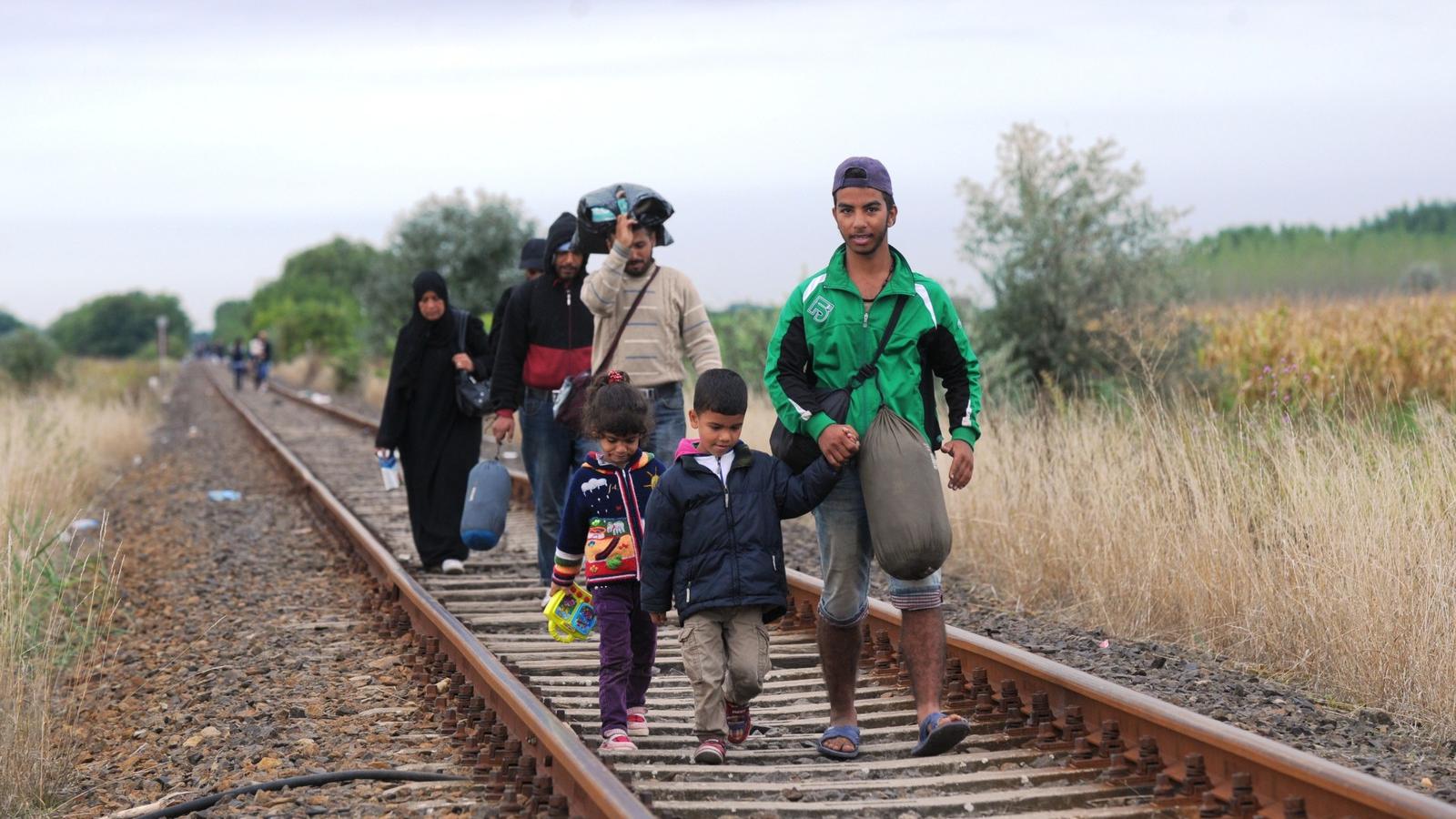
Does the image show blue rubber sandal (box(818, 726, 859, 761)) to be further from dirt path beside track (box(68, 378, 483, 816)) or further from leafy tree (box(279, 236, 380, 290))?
leafy tree (box(279, 236, 380, 290))

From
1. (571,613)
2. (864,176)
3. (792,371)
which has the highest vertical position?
(864,176)

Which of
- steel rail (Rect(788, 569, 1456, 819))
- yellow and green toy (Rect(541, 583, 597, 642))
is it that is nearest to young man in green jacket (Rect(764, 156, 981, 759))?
steel rail (Rect(788, 569, 1456, 819))

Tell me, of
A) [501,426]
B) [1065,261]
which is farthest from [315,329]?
[501,426]

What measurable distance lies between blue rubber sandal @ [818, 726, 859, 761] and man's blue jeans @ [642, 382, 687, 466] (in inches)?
91.9

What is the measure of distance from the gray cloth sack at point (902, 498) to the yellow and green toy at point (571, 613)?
55.7 inches

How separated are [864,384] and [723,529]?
65 cm

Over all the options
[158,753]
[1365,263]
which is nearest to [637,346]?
[158,753]

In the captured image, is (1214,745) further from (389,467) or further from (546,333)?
(389,467)

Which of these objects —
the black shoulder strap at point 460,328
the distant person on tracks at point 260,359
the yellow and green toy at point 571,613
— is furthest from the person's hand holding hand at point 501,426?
the distant person on tracks at point 260,359

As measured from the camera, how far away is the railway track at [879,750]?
4.25m

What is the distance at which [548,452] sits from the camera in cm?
799

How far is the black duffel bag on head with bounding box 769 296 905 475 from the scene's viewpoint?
482 centimetres

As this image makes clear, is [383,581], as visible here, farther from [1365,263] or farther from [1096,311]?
[1365,263]

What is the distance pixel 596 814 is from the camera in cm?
422
